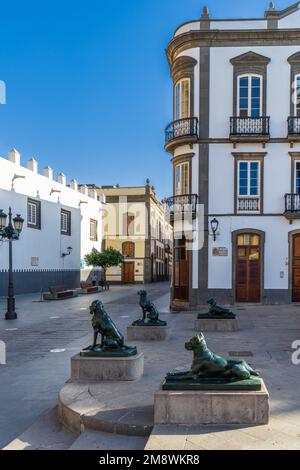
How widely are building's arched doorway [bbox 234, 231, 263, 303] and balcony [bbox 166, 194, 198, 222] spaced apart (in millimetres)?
2314

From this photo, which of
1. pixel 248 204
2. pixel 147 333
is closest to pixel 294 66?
pixel 248 204

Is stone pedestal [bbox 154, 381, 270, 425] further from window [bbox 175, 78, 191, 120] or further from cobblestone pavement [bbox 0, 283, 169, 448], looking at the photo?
window [bbox 175, 78, 191, 120]

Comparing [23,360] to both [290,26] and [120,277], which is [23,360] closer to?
[290,26]

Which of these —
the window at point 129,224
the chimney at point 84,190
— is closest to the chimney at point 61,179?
the chimney at point 84,190

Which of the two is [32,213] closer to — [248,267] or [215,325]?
[248,267]

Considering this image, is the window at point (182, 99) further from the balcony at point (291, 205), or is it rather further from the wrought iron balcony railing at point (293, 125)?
the balcony at point (291, 205)

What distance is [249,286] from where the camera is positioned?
1925 cm

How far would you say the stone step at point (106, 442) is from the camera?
4.44 meters

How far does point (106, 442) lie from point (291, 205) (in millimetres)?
16208

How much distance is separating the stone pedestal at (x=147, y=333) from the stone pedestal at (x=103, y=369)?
12.7ft

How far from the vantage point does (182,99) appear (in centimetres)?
2014

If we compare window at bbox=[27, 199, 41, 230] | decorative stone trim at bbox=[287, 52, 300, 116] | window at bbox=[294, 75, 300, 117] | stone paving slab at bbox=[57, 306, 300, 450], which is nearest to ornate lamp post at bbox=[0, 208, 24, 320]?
stone paving slab at bbox=[57, 306, 300, 450]
